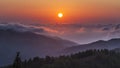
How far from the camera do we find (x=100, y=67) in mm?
137875

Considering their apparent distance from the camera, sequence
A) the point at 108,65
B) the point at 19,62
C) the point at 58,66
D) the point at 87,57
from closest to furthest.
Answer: the point at 19,62, the point at 58,66, the point at 108,65, the point at 87,57

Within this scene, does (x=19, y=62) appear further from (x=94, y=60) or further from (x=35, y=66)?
(x=94, y=60)

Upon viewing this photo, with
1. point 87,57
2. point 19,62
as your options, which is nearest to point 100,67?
point 87,57

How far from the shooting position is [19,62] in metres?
54.6

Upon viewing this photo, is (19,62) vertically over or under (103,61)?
under

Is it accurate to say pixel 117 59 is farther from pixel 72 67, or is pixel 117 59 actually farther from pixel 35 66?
pixel 35 66

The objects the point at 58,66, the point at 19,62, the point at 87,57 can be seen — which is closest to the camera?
the point at 19,62

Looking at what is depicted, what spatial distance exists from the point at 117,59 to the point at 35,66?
25.6 meters

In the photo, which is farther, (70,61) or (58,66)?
(70,61)

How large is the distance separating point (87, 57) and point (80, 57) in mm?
8130

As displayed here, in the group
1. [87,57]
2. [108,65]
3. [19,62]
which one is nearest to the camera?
[19,62]

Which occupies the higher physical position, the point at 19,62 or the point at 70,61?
the point at 70,61

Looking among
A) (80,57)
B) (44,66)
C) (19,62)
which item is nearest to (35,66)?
(44,66)

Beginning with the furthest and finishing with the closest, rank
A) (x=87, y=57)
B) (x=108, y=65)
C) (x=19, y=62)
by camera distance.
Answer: (x=87, y=57) → (x=108, y=65) → (x=19, y=62)
